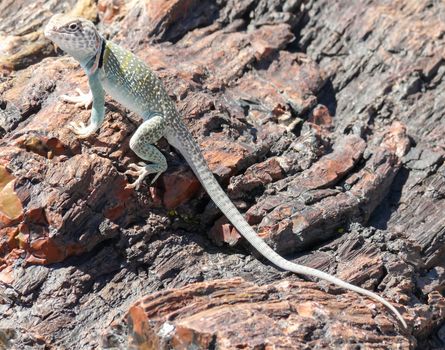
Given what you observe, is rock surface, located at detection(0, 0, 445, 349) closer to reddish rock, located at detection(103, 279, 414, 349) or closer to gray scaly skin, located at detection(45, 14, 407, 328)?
reddish rock, located at detection(103, 279, 414, 349)

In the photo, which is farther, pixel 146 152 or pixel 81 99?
pixel 81 99

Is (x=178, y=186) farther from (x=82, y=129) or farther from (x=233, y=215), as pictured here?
(x=82, y=129)

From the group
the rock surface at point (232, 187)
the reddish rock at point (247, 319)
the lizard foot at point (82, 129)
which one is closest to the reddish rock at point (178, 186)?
the rock surface at point (232, 187)

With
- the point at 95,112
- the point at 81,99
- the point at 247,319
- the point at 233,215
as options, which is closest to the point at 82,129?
the point at 95,112

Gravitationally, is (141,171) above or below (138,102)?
below

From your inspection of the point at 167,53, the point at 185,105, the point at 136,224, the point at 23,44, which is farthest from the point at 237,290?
the point at 23,44

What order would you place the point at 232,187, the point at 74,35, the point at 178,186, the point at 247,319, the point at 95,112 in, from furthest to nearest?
the point at 232,187
the point at 178,186
the point at 95,112
the point at 74,35
the point at 247,319

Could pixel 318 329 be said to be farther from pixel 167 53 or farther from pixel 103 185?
pixel 167 53
